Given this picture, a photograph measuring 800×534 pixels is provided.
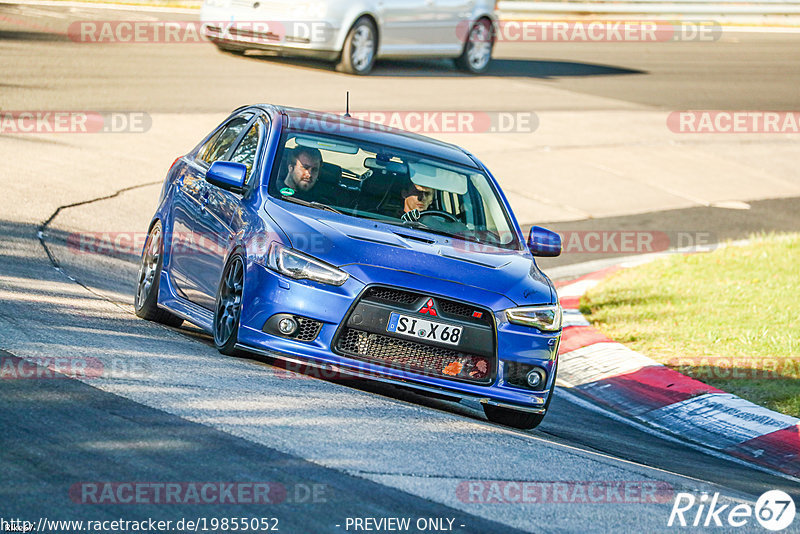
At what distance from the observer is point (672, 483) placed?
21.7 feet

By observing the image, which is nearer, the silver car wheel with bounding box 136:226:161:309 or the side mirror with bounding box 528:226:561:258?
the side mirror with bounding box 528:226:561:258

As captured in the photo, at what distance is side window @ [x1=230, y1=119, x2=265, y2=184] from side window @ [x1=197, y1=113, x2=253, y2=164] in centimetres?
25

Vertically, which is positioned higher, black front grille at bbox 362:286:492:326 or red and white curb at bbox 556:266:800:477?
black front grille at bbox 362:286:492:326

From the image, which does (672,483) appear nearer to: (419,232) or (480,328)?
(480,328)

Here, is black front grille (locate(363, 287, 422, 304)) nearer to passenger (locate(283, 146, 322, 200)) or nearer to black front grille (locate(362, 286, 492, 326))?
black front grille (locate(362, 286, 492, 326))

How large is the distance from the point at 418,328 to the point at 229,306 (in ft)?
4.01

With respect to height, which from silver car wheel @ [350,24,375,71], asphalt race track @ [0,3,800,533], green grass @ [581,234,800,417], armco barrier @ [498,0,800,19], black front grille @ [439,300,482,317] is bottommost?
green grass @ [581,234,800,417]

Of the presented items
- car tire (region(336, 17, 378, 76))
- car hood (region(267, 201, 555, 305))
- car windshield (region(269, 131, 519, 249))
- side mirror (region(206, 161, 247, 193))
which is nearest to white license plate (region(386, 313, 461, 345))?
car hood (region(267, 201, 555, 305))

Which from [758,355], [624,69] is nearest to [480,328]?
[758,355]

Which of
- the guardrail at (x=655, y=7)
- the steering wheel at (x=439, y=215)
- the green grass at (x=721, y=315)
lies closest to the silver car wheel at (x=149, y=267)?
the steering wheel at (x=439, y=215)

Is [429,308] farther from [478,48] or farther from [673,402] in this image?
[478,48]

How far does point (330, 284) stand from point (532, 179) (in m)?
10.9

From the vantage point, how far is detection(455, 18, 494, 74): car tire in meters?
24.5

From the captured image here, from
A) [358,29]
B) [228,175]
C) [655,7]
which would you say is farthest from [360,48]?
[655,7]
